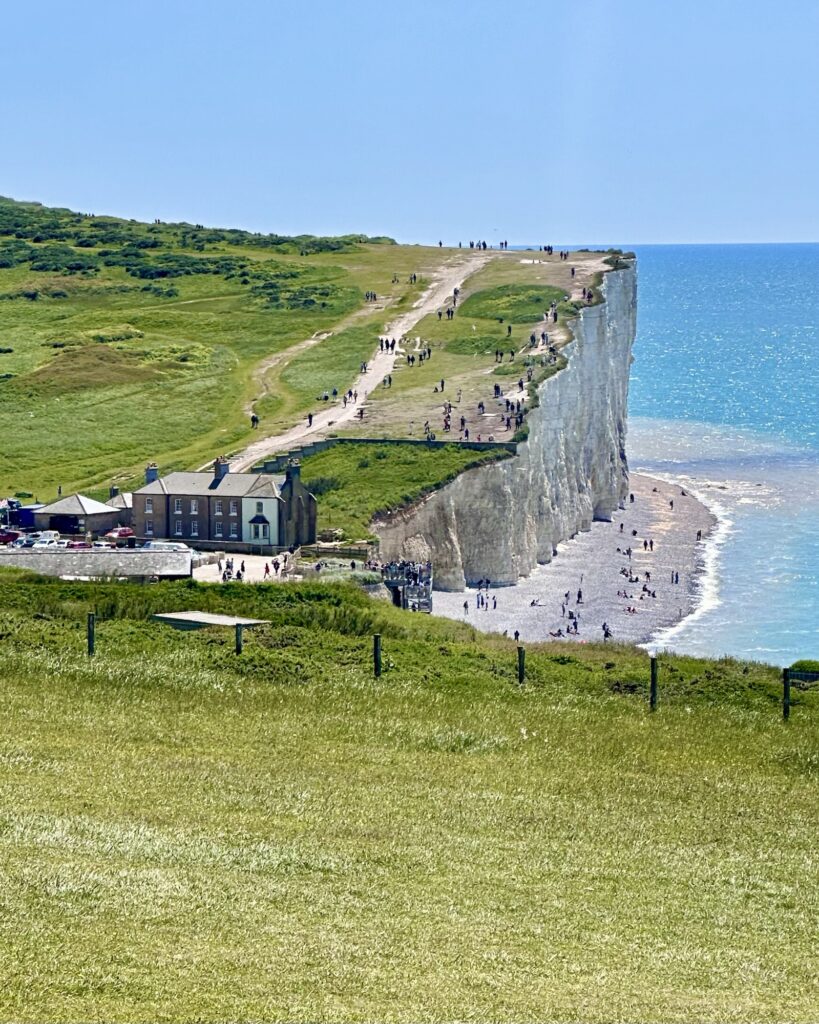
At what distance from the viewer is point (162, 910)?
68.9 feet

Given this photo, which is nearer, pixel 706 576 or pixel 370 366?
pixel 706 576

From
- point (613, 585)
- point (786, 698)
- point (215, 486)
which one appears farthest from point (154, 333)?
point (786, 698)

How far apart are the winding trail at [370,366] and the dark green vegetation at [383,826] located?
4215 cm

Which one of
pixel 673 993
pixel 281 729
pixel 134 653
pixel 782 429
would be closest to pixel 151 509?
pixel 134 653

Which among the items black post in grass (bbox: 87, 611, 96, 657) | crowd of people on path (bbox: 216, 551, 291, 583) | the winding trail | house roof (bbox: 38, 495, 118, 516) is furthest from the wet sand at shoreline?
black post in grass (bbox: 87, 611, 96, 657)

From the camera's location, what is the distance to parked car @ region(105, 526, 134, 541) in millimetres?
71750

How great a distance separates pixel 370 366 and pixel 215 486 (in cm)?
4039

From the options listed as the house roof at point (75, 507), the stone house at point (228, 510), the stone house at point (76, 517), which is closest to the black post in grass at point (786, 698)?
the stone house at point (228, 510)

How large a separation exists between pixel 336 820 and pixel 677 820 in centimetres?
619

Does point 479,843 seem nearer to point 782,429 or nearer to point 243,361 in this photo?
point 243,361

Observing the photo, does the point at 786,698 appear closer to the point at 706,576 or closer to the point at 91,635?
the point at 91,635

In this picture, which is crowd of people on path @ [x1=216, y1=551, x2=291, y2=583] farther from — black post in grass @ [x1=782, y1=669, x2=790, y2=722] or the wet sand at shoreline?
black post in grass @ [x1=782, y1=669, x2=790, y2=722]

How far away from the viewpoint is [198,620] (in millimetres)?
44469

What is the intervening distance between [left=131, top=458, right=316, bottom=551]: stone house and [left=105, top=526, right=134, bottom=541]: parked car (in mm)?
673
